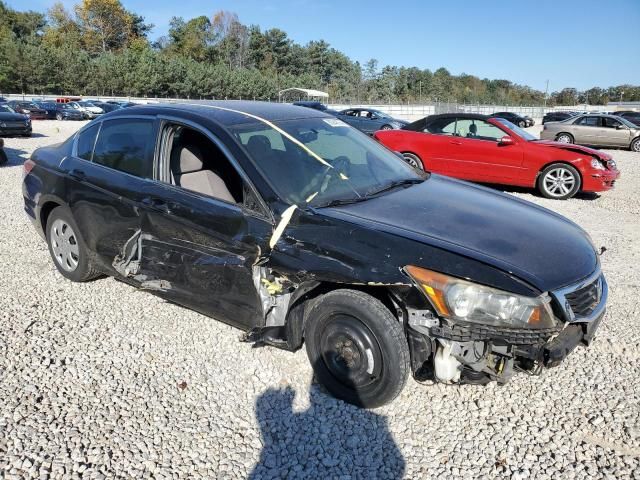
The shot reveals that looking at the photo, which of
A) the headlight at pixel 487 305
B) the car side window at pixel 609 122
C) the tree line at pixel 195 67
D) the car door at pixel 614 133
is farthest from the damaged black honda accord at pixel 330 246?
the tree line at pixel 195 67

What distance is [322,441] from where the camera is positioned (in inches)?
106

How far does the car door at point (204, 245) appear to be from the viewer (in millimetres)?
3094

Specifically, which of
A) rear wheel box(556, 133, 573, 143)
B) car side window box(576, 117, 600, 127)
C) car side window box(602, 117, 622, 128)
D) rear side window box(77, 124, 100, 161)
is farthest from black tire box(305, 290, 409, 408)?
car side window box(602, 117, 622, 128)

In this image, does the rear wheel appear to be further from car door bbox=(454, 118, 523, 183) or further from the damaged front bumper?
Answer: the damaged front bumper

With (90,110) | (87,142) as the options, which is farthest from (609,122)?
(90,110)

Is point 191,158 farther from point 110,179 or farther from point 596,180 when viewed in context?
point 596,180

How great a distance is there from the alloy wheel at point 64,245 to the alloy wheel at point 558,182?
26.5 ft

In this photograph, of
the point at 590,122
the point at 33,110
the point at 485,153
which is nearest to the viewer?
the point at 485,153

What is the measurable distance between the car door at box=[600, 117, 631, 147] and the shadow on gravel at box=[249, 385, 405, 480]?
19.7m

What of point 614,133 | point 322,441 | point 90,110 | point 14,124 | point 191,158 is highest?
point 90,110

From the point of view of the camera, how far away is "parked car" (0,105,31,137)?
677 inches

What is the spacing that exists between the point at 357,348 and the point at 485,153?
7722 millimetres

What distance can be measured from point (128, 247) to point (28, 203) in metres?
1.78

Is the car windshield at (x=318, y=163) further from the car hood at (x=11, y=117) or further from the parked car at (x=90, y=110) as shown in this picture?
the parked car at (x=90, y=110)
